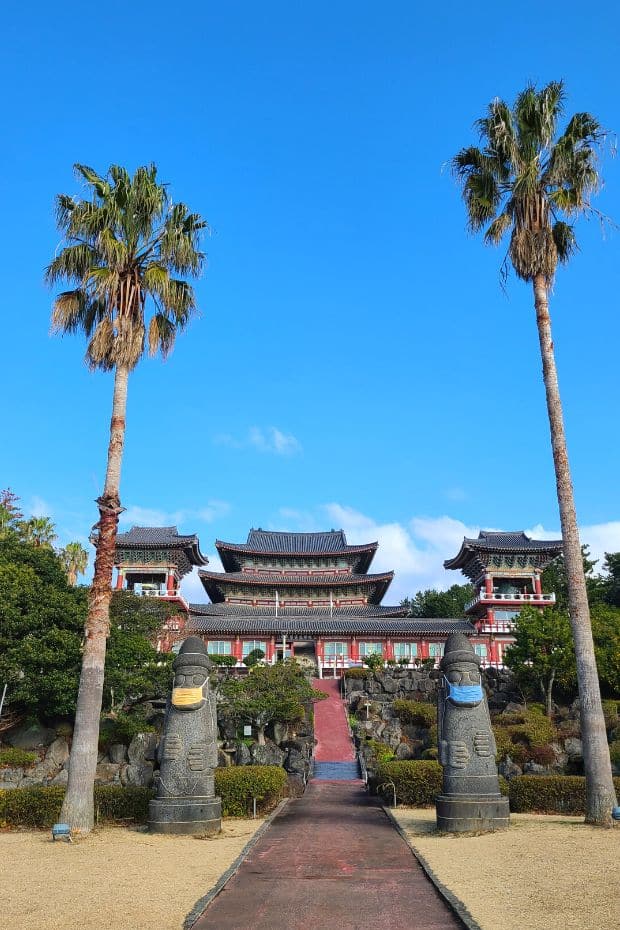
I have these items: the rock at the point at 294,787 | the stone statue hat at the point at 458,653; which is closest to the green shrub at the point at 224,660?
the rock at the point at 294,787

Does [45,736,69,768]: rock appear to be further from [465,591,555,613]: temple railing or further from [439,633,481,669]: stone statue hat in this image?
[465,591,555,613]: temple railing

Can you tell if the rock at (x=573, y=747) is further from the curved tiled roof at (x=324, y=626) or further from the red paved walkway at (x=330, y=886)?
the curved tiled roof at (x=324, y=626)

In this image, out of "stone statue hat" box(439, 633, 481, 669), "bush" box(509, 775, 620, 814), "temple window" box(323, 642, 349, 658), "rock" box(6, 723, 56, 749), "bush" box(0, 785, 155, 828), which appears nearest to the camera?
"bush" box(0, 785, 155, 828)

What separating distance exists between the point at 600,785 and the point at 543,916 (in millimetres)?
7623

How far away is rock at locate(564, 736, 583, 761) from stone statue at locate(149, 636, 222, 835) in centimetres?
1738

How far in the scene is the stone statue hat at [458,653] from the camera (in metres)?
15.3

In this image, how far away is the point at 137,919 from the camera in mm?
7520

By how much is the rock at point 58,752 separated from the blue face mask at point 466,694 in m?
17.3

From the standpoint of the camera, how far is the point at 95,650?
14836mm

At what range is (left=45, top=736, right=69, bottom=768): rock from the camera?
84.5 ft

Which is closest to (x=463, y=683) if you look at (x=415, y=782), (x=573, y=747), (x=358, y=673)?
(x=415, y=782)

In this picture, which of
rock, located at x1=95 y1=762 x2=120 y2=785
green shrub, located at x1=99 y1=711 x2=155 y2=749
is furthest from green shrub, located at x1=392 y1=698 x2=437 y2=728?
rock, located at x1=95 y1=762 x2=120 y2=785

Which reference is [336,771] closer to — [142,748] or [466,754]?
[142,748]

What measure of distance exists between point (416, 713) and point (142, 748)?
1271 centimetres
